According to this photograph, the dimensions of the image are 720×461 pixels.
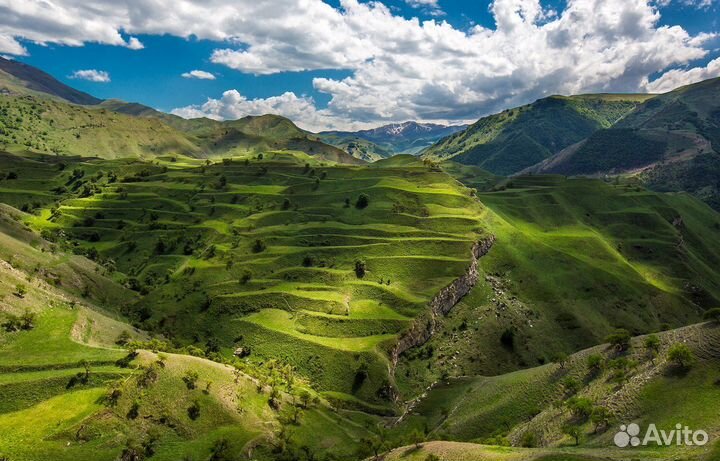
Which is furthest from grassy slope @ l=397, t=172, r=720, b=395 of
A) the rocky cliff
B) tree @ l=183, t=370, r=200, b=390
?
tree @ l=183, t=370, r=200, b=390

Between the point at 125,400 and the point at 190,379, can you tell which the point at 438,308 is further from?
the point at 125,400

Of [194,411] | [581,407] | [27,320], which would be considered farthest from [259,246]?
[581,407]

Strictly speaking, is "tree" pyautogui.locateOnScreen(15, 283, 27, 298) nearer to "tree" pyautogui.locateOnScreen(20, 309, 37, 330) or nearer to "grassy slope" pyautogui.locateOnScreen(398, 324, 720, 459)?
"tree" pyautogui.locateOnScreen(20, 309, 37, 330)

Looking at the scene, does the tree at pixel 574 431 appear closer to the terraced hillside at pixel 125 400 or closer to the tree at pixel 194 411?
the terraced hillside at pixel 125 400

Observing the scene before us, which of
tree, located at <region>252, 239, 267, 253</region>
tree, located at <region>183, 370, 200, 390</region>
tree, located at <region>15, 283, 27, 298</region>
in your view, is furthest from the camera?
tree, located at <region>252, 239, 267, 253</region>

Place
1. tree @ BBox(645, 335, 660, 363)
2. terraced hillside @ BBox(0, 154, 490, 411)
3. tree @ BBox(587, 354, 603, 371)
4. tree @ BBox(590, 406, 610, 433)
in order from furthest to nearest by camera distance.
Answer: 1. terraced hillside @ BBox(0, 154, 490, 411)
2. tree @ BBox(587, 354, 603, 371)
3. tree @ BBox(645, 335, 660, 363)
4. tree @ BBox(590, 406, 610, 433)

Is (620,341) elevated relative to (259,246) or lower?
lower
